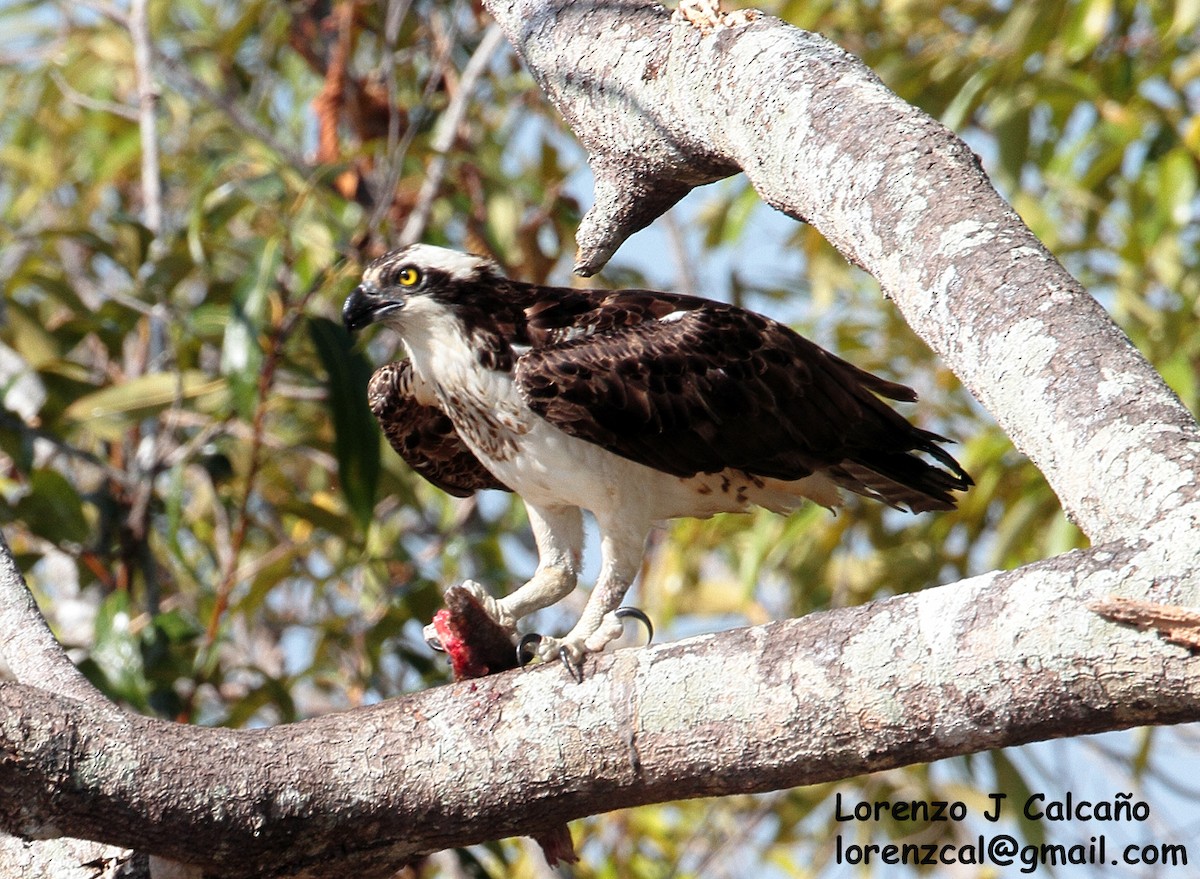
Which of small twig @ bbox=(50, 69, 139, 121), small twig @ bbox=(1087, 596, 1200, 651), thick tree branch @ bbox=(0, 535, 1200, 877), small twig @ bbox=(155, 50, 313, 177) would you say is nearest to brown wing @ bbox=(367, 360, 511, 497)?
thick tree branch @ bbox=(0, 535, 1200, 877)

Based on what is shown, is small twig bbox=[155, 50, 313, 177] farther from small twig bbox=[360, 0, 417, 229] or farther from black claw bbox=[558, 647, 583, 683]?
black claw bbox=[558, 647, 583, 683]

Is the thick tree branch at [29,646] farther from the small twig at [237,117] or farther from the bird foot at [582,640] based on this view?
the small twig at [237,117]

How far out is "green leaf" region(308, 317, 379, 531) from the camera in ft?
15.3

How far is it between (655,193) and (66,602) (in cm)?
373

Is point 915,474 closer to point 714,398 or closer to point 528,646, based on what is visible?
point 714,398

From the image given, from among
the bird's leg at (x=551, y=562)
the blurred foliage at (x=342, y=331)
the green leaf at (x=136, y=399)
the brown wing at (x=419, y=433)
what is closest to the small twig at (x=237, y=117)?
the blurred foliage at (x=342, y=331)

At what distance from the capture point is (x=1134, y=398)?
2.22 m

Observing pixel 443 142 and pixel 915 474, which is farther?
pixel 443 142

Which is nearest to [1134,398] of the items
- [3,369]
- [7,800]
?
[7,800]

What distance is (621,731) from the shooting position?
2.46m

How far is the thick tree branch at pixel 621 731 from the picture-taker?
2.02 meters

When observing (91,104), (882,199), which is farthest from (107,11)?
(882,199)

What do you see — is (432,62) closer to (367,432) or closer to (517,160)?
(517,160)

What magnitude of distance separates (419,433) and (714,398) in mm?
931
